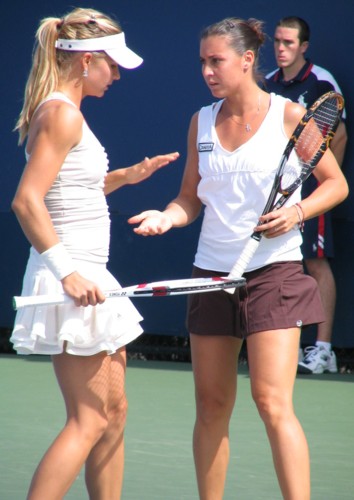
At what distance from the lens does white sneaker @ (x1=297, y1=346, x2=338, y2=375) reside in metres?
7.45

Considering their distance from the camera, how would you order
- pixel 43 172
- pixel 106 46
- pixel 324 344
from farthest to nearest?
pixel 324 344
pixel 106 46
pixel 43 172

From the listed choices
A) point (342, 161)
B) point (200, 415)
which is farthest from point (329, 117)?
point (342, 161)

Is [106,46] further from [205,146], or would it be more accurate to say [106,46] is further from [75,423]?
[75,423]

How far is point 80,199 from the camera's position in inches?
143

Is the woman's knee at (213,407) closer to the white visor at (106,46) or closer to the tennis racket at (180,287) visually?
the tennis racket at (180,287)

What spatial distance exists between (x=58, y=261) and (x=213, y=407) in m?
0.85

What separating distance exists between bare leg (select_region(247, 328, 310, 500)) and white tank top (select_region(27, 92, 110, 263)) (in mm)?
632

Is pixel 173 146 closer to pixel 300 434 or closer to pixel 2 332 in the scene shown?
A: pixel 2 332

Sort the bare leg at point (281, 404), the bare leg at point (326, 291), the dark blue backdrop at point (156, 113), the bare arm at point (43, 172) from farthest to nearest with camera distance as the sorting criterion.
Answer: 1. the dark blue backdrop at point (156, 113)
2. the bare leg at point (326, 291)
3. the bare leg at point (281, 404)
4. the bare arm at point (43, 172)

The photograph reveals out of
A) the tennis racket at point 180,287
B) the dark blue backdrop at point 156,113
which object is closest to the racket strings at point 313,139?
the tennis racket at point 180,287

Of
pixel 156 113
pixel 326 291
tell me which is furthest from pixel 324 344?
pixel 156 113

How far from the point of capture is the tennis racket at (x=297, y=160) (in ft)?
12.5

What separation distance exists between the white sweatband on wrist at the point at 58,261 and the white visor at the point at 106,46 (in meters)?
0.64

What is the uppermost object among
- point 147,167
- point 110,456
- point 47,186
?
point 47,186
